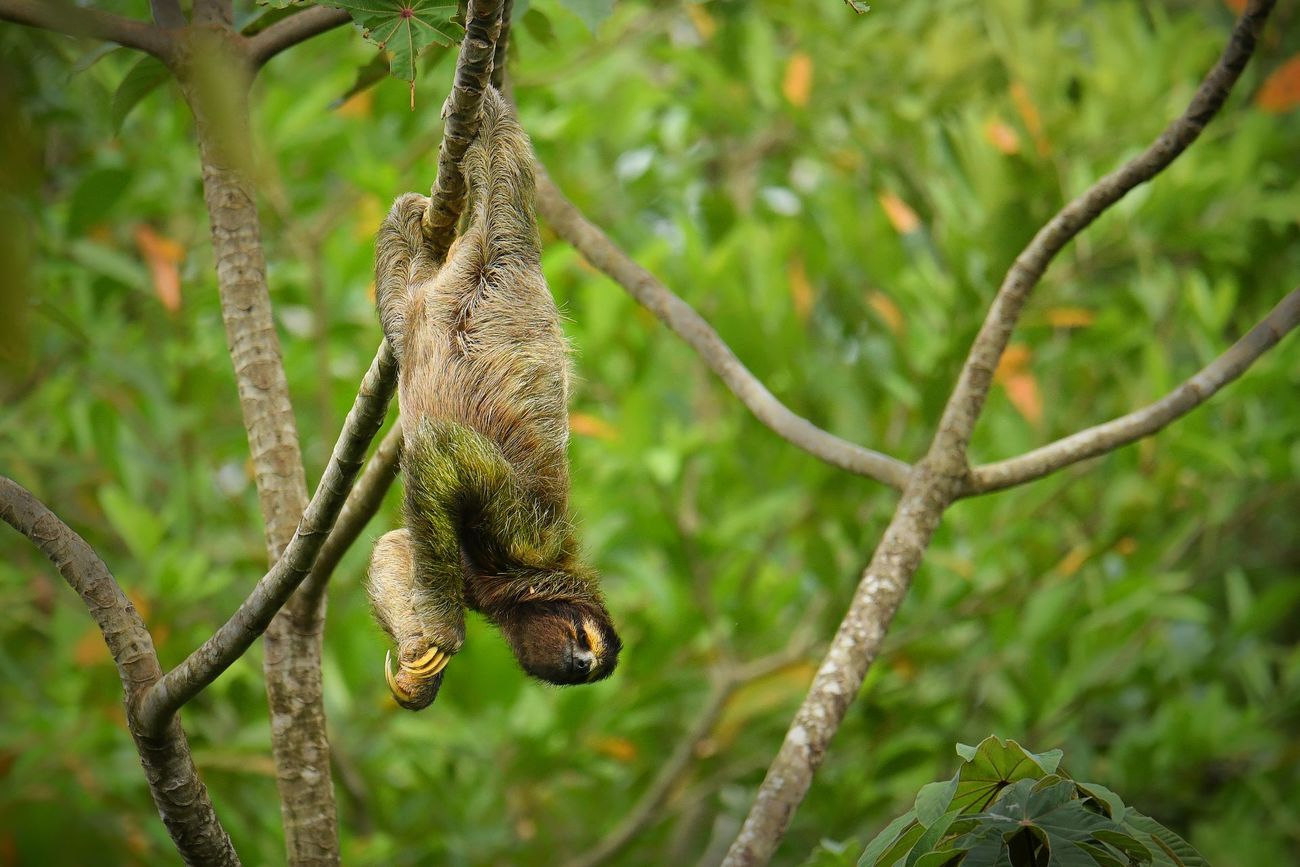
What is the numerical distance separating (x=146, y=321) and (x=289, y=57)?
1532 millimetres

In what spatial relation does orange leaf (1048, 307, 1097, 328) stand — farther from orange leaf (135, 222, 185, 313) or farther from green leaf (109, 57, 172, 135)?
green leaf (109, 57, 172, 135)

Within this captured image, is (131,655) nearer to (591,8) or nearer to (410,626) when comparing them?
(410,626)

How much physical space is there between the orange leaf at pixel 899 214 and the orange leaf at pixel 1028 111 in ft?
1.91

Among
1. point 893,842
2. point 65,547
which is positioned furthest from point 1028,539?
point 65,547

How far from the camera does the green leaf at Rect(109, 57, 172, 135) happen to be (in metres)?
3.15

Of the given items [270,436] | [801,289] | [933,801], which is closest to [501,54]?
[270,436]

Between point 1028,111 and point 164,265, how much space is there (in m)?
3.65

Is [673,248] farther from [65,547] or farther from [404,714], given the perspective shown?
[65,547]

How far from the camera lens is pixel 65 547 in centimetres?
262

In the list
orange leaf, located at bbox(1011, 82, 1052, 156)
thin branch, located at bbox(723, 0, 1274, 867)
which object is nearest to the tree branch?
thin branch, located at bbox(723, 0, 1274, 867)

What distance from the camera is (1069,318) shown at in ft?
19.0

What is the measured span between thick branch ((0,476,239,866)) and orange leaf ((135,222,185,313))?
2997 mm

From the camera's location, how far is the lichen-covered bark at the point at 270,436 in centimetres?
293

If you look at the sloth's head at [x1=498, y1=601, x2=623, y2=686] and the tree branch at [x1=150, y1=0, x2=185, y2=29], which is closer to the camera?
the sloth's head at [x1=498, y1=601, x2=623, y2=686]
